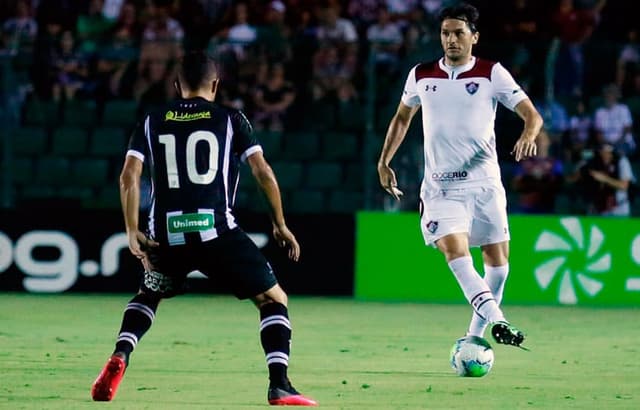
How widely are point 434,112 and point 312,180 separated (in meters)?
7.61

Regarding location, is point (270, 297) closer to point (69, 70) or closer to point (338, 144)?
point (338, 144)

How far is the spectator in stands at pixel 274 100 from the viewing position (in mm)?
16609

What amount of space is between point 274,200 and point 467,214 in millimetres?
2199

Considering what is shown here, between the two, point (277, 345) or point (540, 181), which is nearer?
point (277, 345)

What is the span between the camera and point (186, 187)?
23.7 ft

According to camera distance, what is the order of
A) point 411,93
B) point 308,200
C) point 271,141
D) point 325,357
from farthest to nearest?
point 271,141 < point 308,200 < point 325,357 < point 411,93

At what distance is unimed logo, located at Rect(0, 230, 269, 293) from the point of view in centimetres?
1530

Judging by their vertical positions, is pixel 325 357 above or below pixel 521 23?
below

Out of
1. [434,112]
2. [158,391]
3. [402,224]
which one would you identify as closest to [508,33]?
[402,224]

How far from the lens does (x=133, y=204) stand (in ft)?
23.7

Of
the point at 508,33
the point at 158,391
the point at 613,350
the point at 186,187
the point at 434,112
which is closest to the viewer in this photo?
the point at 186,187

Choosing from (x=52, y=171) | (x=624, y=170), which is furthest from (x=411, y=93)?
(x=52, y=171)

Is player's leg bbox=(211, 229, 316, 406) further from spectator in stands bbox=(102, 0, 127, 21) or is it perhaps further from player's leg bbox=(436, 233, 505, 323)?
spectator in stands bbox=(102, 0, 127, 21)

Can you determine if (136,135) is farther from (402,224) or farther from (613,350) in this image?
(402,224)
